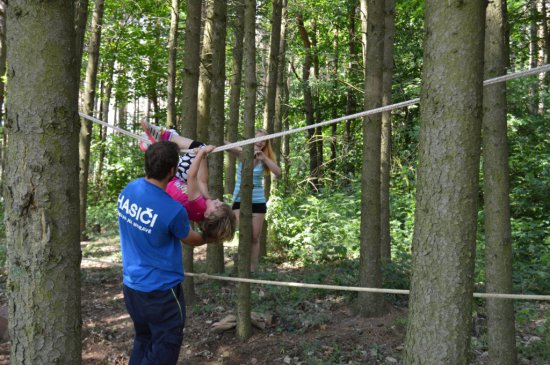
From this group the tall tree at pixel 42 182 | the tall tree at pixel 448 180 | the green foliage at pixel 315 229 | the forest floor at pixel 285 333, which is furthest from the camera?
the green foliage at pixel 315 229

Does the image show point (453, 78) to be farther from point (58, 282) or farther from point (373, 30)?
point (373, 30)

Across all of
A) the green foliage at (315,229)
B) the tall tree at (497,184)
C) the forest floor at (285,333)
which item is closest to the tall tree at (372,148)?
the forest floor at (285,333)

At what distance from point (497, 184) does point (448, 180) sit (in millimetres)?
1601

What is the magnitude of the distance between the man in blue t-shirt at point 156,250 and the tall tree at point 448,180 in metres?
1.50

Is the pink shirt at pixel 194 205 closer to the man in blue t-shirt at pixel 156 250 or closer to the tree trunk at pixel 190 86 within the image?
the man in blue t-shirt at pixel 156 250

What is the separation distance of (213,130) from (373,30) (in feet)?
7.21

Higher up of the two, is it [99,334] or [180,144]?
[180,144]

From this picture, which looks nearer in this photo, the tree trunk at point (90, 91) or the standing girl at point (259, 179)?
the standing girl at point (259, 179)

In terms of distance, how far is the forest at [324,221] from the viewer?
192cm

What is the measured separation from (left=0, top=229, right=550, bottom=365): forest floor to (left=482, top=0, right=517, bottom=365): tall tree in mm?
834

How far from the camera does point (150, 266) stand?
10.1ft

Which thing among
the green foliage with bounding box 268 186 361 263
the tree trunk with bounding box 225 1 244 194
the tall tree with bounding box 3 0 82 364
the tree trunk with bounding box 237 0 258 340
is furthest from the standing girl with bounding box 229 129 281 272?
the tall tree with bounding box 3 0 82 364

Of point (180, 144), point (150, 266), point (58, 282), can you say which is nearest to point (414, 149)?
point (180, 144)

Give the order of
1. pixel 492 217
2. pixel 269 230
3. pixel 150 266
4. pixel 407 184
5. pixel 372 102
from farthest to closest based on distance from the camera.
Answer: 1. pixel 407 184
2. pixel 269 230
3. pixel 372 102
4. pixel 492 217
5. pixel 150 266
